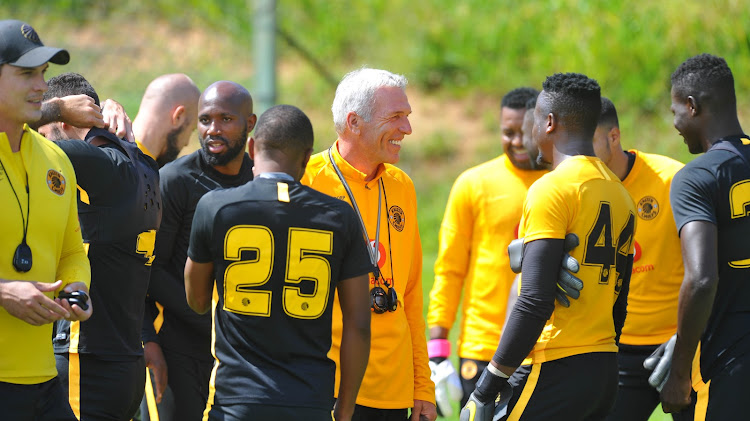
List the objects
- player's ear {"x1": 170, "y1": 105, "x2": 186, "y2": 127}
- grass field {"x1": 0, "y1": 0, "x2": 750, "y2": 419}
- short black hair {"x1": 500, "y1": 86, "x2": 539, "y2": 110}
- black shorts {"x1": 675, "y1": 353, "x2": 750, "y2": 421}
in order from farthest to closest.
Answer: grass field {"x1": 0, "y1": 0, "x2": 750, "y2": 419}
short black hair {"x1": 500, "y1": 86, "x2": 539, "y2": 110}
player's ear {"x1": 170, "y1": 105, "x2": 186, "y2": 127}
black shorts {"x1": 675, "y1": 353, "x2": 750, "y2": 421}

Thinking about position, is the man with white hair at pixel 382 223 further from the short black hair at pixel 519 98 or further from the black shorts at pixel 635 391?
the short black hair at pixel 519 98

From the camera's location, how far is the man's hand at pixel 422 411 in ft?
16.4

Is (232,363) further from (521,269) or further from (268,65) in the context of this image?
(268,65)

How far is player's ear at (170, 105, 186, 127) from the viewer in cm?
626

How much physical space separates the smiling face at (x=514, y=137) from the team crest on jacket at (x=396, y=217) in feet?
6.80

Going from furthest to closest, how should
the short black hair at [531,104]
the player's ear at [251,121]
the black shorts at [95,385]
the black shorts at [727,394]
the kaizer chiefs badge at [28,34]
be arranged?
the short black hair at [531,104]
the player's ear at [251,121]
the black shorts at [727,394]
the black shorts at [95,385]
the kaizer chiefs badge at [28,34]

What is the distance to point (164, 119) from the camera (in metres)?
6.26

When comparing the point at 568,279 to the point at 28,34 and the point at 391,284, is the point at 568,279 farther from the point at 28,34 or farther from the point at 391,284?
the point at 28,34

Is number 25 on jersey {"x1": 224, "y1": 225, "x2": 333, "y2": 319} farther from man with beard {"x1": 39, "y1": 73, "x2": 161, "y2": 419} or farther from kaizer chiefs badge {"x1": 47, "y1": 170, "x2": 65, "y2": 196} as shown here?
man with beard {"x1": 39, "y1": 73, "x2": 161, "y2": 419}

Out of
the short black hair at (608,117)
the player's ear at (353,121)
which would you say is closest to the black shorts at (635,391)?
the short black hair at (608,117)

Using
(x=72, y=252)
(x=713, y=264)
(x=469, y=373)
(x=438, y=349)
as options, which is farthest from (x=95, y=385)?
(x=713, y=264)

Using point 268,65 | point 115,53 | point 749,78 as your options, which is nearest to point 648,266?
point 268,65

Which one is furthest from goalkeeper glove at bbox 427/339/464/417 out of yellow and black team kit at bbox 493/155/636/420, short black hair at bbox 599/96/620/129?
short black hair at bbox 599/96/620/129

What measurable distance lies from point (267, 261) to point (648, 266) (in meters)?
3.02
